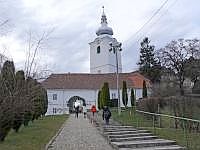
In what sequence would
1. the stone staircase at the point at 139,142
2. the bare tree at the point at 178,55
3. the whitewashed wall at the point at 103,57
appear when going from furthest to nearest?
the whitewashed wall at the point at 103,57
the bare tree at the point at 178,55
the stone staircase at the point at 139,142

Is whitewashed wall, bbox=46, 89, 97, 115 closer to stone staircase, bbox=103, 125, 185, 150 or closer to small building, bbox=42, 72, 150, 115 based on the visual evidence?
small building, bbox=42, 72, 150, 115

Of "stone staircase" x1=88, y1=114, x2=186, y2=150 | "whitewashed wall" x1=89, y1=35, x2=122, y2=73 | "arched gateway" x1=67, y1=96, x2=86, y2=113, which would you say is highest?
"whitewashed wall" x1=89, y1=35, x2=122, y2=73

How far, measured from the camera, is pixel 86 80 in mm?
89688

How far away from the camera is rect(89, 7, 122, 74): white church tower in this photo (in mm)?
91812

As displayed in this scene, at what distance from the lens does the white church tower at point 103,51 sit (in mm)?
91812

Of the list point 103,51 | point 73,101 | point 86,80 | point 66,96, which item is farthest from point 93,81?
point 103,51

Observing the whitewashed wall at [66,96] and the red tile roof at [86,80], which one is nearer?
the whitewashed wall at [66,96]

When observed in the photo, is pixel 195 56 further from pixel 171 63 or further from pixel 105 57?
pixel 105 57

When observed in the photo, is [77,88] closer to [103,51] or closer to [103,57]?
[103,57]

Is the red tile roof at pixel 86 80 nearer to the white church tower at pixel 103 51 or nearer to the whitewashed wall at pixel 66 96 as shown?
the whitewashed wall at pixel 66 96

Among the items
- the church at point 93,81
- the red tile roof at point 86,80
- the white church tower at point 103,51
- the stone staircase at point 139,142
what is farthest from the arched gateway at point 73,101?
the stone staircase at point 139,142

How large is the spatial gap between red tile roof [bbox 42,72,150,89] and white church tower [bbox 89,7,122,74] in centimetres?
334

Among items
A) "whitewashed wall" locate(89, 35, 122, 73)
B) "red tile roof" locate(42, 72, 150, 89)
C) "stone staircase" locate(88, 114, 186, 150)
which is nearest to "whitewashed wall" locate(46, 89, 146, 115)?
"red tile roof" locate(42, 72, 150, 89)

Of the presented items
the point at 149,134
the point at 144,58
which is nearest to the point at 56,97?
the point at 144,58
